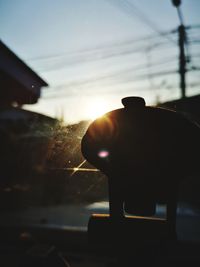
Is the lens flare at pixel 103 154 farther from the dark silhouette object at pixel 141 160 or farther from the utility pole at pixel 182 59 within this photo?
the utility pole at pixel 182 59

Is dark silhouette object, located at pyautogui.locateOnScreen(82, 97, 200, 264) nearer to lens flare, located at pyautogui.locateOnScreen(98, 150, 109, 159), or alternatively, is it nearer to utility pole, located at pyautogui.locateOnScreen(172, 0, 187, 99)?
lens flare, located at pyautogui.locateOnScreen(98, 150, 109, 159)

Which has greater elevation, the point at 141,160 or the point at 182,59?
the point at 182,59

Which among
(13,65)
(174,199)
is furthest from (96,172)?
(13,65)

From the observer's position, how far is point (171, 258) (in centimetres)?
246

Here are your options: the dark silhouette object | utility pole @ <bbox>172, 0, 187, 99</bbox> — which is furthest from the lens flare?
utility pole @ <bbox>172, 0, 187, 99</bbox>

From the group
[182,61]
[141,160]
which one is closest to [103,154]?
[141,160]

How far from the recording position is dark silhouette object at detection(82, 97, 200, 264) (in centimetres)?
105

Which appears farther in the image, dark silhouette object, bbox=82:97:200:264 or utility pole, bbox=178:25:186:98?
utility pole, bbox=178:25:186:98

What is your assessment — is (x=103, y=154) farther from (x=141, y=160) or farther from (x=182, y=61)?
(x=182, y=61)

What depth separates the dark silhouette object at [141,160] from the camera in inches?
41.2

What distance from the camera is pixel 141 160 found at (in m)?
1.09

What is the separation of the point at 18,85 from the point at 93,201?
12.0ft

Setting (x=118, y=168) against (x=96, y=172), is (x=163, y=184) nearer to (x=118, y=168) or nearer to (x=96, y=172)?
(x=118, y=168)

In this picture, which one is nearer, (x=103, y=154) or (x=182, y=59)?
(x=103, y=154)
